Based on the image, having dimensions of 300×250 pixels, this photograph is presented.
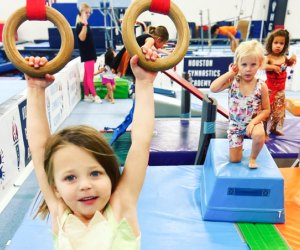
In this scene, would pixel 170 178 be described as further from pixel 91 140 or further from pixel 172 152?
pixel 91 140

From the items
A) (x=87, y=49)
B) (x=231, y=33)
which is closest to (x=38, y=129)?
(x=87, y=49)

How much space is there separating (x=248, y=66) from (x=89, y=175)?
1510mm

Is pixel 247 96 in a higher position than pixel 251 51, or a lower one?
lower

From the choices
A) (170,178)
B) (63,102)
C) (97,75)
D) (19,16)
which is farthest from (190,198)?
(97,75)

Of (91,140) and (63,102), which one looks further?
(63,102)

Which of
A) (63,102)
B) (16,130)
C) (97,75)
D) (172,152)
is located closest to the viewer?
(16,130)

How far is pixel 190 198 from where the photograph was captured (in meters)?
2.41

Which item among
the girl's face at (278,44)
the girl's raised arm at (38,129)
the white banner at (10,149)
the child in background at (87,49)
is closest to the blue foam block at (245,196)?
the girl's raised arm at (38,129)

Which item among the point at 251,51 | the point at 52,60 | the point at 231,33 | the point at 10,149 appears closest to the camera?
the point at 52,60

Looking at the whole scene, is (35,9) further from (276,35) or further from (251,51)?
(276,35)

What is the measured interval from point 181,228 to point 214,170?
1.51ft

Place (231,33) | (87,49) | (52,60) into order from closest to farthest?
1. (52,60)
2. (87,49)
3. (231,33)

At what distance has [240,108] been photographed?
218 cm

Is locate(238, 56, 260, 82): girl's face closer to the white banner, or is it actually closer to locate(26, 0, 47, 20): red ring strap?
locate(26, 0, 47, 20): red ring strap
